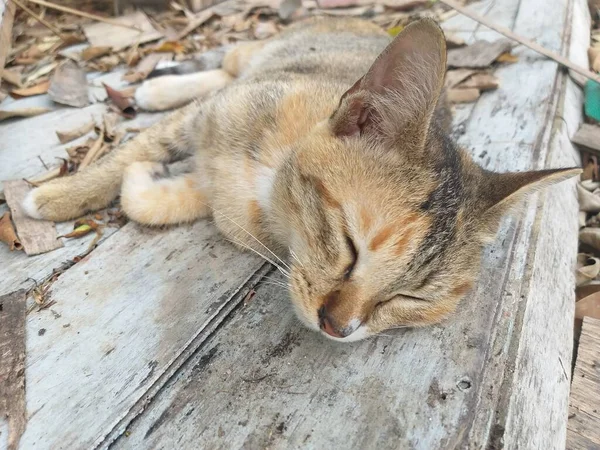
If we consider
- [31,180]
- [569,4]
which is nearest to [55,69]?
[31,180]

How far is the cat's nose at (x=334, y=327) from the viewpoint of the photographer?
1.47 meters

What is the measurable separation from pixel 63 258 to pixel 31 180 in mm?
654

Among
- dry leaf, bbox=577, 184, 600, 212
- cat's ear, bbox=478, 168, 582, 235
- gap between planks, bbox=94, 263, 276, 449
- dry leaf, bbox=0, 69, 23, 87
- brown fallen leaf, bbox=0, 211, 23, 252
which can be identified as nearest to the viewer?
gap between planks, bbox=94, 263, 276, 449

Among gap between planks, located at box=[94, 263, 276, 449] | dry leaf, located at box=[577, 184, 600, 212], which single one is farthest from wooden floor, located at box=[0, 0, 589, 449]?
dry leaf, located at box=[577, 184, 600, 212]

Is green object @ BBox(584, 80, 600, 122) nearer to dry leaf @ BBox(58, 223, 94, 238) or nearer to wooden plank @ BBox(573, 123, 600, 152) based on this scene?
wooden plank @ BBox(573, 123, 600, 152)

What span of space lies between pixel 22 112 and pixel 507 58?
3.00 m

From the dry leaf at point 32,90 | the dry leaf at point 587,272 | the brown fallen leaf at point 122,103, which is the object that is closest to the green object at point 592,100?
the dry leaf at point 587,272

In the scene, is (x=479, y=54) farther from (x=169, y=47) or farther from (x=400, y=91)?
(x=169, y=47)

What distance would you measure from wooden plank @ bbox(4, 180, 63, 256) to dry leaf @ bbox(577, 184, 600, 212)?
252cm

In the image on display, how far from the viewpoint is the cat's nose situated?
1.47m

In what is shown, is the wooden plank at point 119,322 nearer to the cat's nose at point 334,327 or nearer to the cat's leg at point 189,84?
the cat's nose at point 334,327

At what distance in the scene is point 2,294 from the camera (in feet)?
5.53

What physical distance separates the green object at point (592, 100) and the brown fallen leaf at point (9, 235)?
3.08m

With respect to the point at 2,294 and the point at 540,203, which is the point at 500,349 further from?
the point at 2,294
